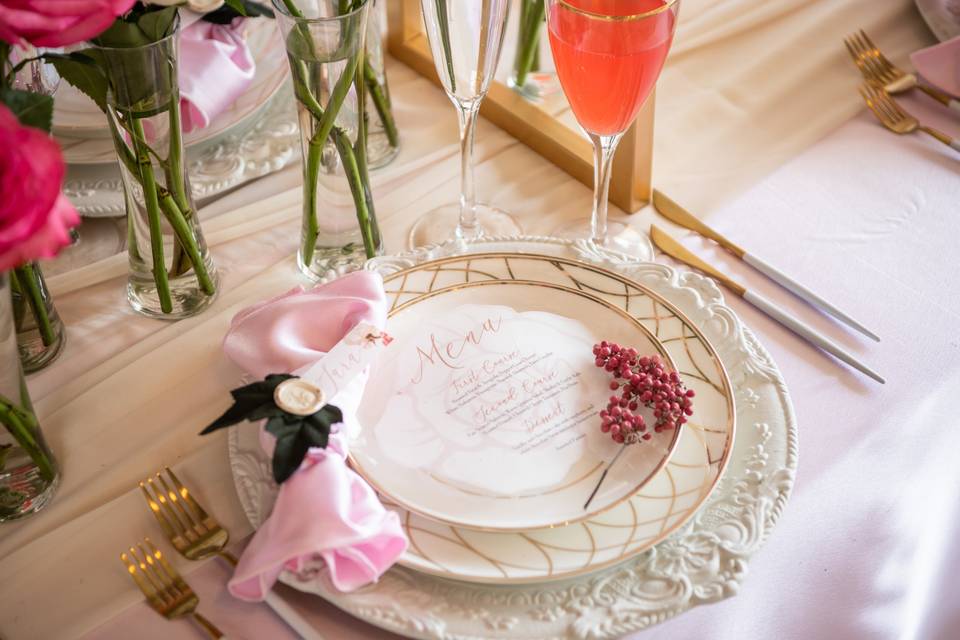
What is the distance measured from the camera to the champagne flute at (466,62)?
28.9 inches

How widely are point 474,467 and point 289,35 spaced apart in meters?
0.35

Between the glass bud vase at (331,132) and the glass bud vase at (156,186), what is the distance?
0.30 ft

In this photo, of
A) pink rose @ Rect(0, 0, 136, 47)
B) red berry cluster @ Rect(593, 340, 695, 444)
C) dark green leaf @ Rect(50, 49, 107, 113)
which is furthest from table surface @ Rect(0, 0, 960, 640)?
pink rose @ Rect(0, 0, 136, 47)

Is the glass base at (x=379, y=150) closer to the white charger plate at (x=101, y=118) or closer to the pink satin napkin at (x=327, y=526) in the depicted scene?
the white charger plate at (x=101, y=118)

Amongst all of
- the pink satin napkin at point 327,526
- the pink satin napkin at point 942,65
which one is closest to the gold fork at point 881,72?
the pink satin napkin at point 942,65

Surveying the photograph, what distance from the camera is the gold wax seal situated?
59 centimetres

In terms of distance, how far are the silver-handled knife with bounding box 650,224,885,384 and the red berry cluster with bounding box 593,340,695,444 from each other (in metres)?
0.17

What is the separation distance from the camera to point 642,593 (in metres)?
0.56

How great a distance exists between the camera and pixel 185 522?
0.64 meters

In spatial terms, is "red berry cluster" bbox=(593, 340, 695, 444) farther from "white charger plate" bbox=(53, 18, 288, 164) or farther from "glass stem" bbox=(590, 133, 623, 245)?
"white charger plate" bbox=(53, 18, 288, 164)

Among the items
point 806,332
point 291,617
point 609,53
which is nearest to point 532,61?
point 609,53

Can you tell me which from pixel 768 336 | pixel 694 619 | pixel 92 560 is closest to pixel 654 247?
pixel 768 336

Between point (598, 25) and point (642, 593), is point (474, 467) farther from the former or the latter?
point (598, 25)

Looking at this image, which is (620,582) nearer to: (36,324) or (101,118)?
(36,324)
